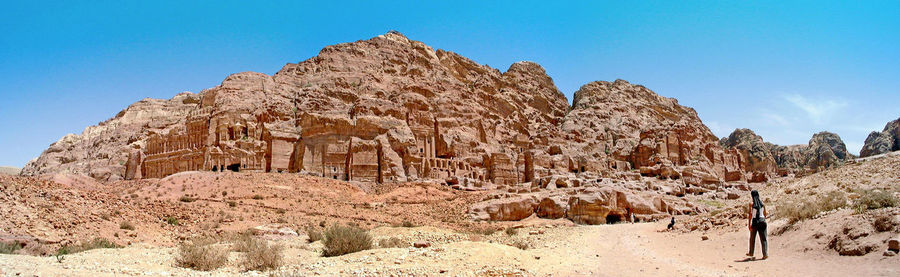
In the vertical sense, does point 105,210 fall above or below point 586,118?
below

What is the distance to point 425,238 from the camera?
20.9 meters

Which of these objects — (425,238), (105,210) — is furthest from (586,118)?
(105,210)

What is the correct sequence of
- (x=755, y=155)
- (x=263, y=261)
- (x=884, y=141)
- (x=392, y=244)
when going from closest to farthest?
(x=263, y=261)
(x=392, y=244)
(x=884, y=141)
(x=755, y=155)

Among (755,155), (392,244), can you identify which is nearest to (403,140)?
(392,244)

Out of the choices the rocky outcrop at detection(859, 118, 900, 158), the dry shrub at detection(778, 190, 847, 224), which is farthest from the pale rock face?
the dry shrub at detection(778, 190, 847, 224)

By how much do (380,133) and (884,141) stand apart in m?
45.8

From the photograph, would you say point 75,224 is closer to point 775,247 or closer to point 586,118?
point 775,247

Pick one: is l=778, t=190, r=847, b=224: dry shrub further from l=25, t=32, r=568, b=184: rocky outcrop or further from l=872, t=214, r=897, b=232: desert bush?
l=25, t=32, r=568, b=184: rocky outcrop

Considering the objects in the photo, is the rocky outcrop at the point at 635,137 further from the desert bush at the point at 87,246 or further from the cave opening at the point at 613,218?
the desert bush at the point at 87,246

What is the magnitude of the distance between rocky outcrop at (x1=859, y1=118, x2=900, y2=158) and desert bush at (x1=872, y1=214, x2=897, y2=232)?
41.9 metres

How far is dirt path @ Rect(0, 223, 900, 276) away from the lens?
1001 centimetres

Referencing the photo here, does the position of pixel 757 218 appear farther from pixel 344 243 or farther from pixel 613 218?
pixel 613 218

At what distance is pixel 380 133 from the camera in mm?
55250

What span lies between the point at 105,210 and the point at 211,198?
17.5 meters
